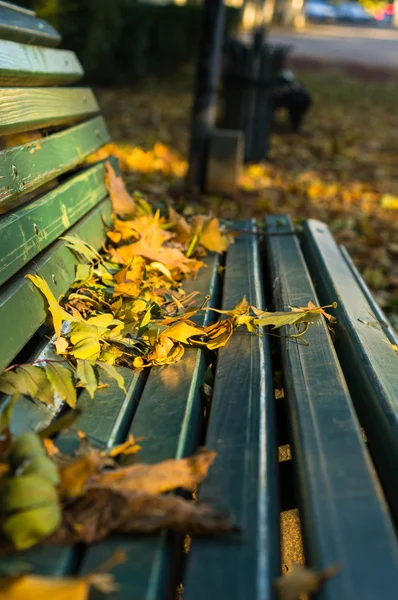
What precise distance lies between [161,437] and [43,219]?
833 mm

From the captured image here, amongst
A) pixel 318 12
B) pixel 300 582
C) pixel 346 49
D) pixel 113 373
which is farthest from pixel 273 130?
pixel 318 12

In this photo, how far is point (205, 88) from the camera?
14.4 feet

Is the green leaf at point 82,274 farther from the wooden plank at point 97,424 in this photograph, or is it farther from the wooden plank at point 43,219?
the wooden plank at point 97,424

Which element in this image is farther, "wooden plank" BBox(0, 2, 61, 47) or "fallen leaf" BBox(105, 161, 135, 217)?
"fallen leaf" BBox(105, 161, 135, 217)

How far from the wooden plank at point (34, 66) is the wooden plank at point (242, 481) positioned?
0.98 metres

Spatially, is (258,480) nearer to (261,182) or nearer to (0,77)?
(0,77)

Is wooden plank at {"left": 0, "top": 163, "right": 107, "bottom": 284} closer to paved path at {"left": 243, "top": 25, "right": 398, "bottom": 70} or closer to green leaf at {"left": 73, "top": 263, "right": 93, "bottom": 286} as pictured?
green leaf at {"left": 73, "top": 263, "right": 93, "bottom": 286}

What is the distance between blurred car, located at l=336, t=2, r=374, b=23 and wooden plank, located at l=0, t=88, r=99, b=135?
44900mm

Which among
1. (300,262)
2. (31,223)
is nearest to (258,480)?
(31,223)

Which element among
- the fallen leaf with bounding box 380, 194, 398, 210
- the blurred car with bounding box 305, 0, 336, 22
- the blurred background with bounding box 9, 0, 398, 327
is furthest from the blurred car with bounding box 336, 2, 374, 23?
the fallen leaf with bounding box 380, 194, 398, 210

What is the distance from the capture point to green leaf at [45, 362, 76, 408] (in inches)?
46.4

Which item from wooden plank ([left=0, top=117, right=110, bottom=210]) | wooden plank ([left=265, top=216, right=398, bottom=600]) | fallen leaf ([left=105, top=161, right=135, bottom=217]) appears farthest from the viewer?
fallen leaf ([left=105, top=161, right=135, bottom=217])

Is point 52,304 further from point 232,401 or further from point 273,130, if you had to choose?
point 273,130

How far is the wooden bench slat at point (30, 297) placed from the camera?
1249 mm
